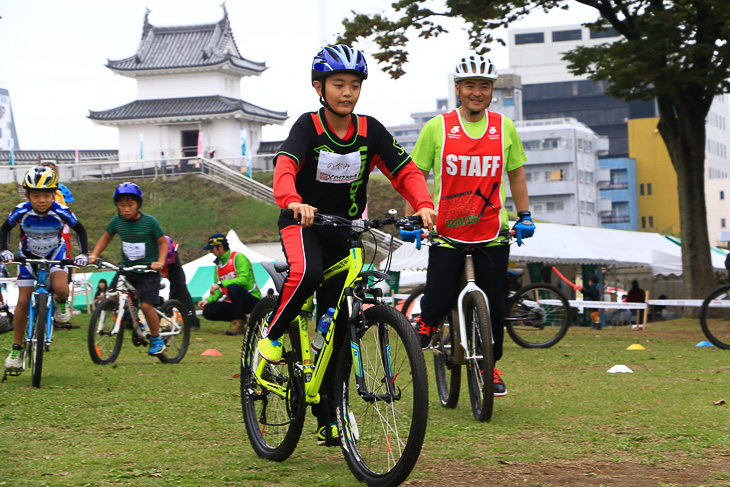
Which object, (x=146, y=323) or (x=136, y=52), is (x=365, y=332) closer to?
(x=146, y=323)

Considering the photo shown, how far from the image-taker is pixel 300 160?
449cm

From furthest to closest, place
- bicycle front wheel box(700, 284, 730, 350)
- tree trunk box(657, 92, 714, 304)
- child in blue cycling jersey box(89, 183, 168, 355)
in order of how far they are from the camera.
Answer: tree trunk box(657, 92, 714, 304) < bicycle front wheel box(700, 284, 730, 350) < child in blue cycling jersey box(89, 183, 168, 355)

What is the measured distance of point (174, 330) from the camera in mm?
10586

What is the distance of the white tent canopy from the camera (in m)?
21.1

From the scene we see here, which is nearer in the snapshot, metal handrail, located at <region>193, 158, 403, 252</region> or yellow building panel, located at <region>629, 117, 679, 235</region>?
metal handrail, located at <region>193, 158, 403, 252</region>

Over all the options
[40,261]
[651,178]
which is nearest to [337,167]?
[40,261]

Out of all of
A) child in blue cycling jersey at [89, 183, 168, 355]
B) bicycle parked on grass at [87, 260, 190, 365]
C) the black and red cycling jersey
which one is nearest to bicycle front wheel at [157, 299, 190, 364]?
bicycle parked on grass at [87, 260, 190, 365]

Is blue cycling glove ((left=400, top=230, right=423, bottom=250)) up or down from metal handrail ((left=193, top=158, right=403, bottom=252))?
down

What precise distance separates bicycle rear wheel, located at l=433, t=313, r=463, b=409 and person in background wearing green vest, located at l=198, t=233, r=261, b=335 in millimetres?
8529

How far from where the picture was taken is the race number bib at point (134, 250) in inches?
394

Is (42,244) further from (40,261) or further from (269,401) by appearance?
(269,401)

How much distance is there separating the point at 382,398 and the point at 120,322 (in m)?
6.51

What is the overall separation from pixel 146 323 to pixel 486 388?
18.4 ft

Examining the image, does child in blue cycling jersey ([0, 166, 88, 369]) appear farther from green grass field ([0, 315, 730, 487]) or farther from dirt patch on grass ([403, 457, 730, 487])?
dirt patch on grass ([403, 457, 730, 487])
